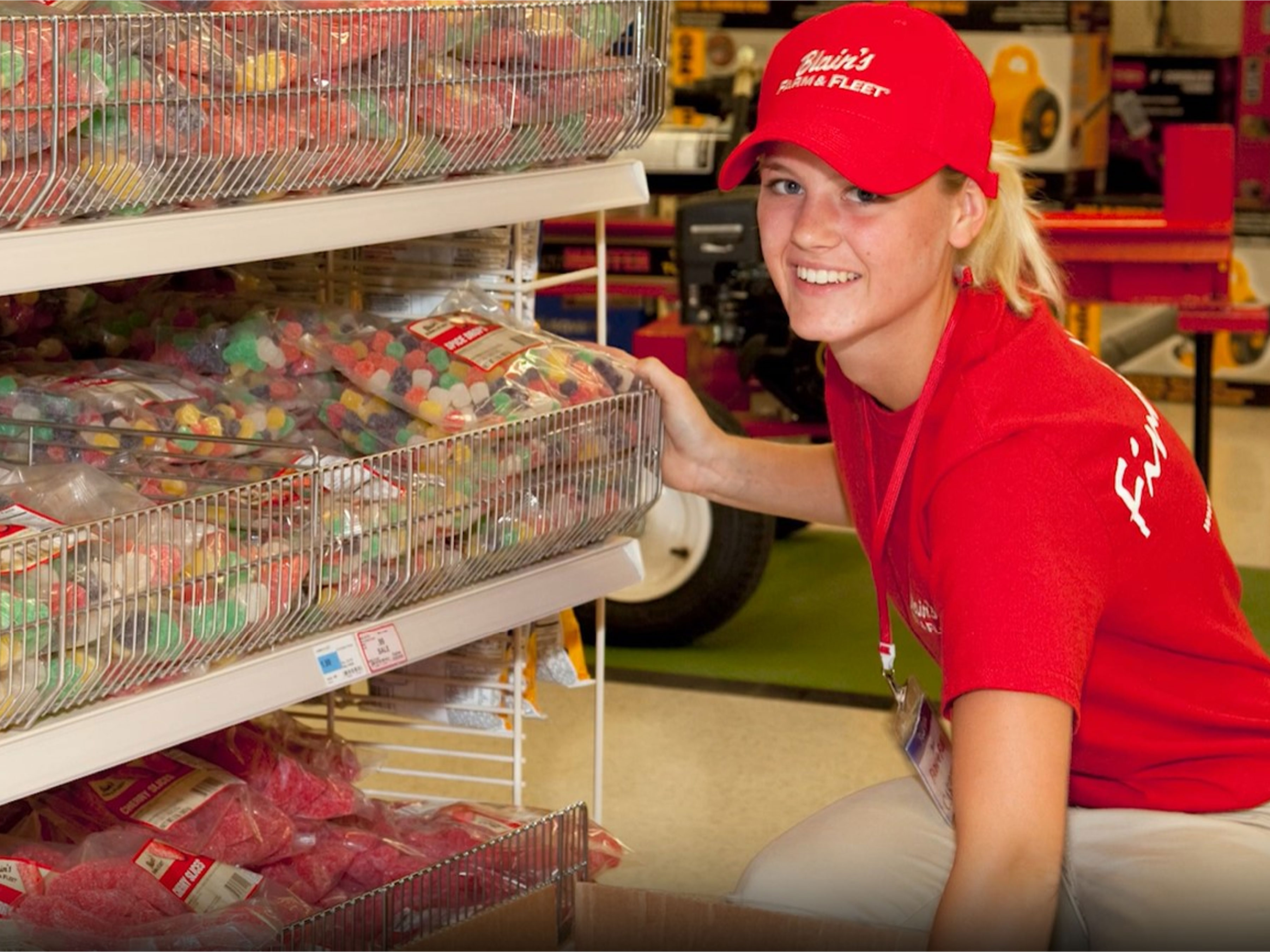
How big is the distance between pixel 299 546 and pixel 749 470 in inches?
27.9

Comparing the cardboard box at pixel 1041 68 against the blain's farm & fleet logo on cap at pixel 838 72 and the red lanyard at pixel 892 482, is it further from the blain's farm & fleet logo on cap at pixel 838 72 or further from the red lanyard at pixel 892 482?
the blain's farm & fleet logo on cap at pixel 838 72

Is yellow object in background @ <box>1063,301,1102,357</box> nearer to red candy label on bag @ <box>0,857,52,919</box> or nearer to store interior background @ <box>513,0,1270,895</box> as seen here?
store interior background @ <box>513,0,1270,895</box>

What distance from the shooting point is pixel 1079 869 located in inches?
71.6

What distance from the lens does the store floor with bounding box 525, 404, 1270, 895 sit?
3.01 meters

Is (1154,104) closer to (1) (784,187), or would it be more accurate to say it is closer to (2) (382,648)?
(1) (784,187)

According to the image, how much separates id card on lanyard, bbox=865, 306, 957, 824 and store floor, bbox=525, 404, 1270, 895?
918 millimetres

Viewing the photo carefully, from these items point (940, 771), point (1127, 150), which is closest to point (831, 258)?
point (940, 771)

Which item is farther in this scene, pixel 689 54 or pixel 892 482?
pixel 689 54

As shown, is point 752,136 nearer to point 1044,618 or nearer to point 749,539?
point 1044,618

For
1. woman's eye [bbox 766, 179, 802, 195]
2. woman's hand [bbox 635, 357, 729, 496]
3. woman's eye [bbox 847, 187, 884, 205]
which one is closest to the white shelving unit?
woman's hand [bbox 635, 357, 729, 496]

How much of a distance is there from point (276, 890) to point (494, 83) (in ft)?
2.90

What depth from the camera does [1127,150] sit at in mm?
6703

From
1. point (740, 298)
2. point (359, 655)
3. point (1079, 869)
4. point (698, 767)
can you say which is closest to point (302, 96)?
point (359, 655)

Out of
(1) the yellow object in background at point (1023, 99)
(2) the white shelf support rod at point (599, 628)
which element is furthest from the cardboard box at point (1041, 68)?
(2) the white shelf support rod at point (599, 628)
